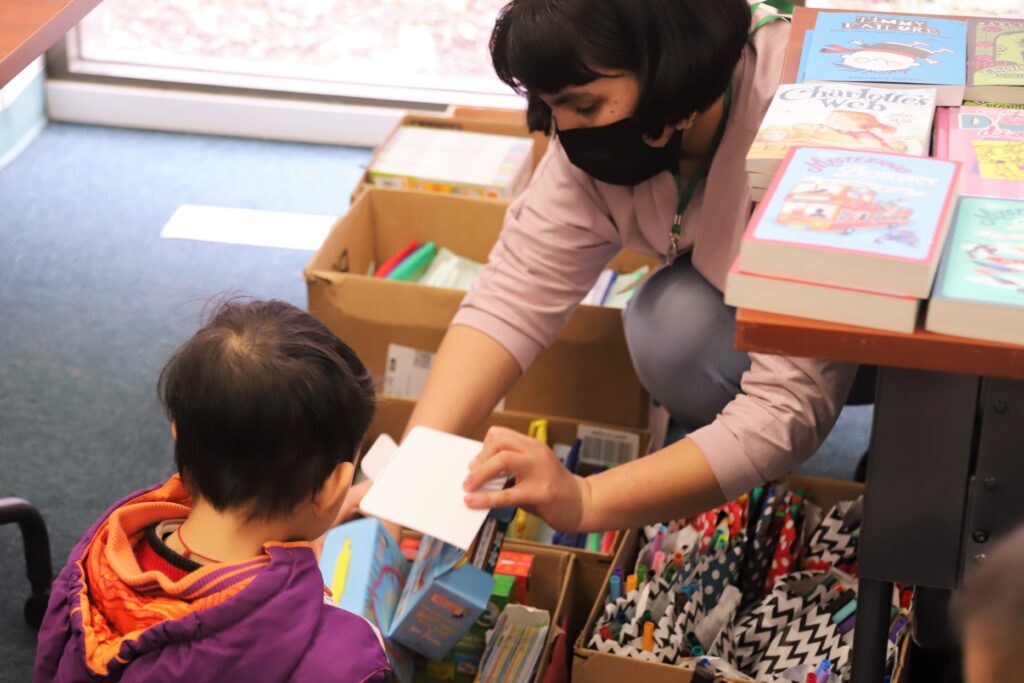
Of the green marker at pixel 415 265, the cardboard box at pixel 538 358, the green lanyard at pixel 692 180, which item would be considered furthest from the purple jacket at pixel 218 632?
the green marker at pixel 415 265

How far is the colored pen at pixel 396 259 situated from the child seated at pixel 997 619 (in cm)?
162

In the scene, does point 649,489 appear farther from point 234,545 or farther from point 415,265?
point 415,265

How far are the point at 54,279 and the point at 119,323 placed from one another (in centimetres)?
25

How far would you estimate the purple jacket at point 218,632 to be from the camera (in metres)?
1.02

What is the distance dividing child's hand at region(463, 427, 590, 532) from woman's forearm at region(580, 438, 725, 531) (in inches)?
1.7

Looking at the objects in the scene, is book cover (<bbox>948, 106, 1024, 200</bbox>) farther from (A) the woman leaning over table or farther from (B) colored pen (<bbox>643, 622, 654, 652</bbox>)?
(B) colored pen (<bbox>643, 622, 654, 652</bbox>)

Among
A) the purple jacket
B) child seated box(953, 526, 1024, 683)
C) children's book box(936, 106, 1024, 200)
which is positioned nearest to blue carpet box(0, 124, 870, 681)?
the purple jacket

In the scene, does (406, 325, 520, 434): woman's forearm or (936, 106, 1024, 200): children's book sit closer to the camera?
(936, 106, 1024, 200): children's book

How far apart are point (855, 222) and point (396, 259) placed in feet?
4.86

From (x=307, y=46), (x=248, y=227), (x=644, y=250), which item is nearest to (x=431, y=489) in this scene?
(x=644, y=250)

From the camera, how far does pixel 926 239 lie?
3.05 feet

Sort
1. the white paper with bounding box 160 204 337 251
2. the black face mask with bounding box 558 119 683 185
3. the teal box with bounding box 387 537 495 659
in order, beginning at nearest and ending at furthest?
1. the teal box with bounding box 387 537 495 659
2. the black face mask with bounding box 558 119 683 185
3. the white paper with bounding box 160 204 337 251

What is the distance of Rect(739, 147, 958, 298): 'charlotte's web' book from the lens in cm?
92

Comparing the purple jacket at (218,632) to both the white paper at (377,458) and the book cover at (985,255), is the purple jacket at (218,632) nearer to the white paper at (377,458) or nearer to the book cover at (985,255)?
the white paper at (377,458)
